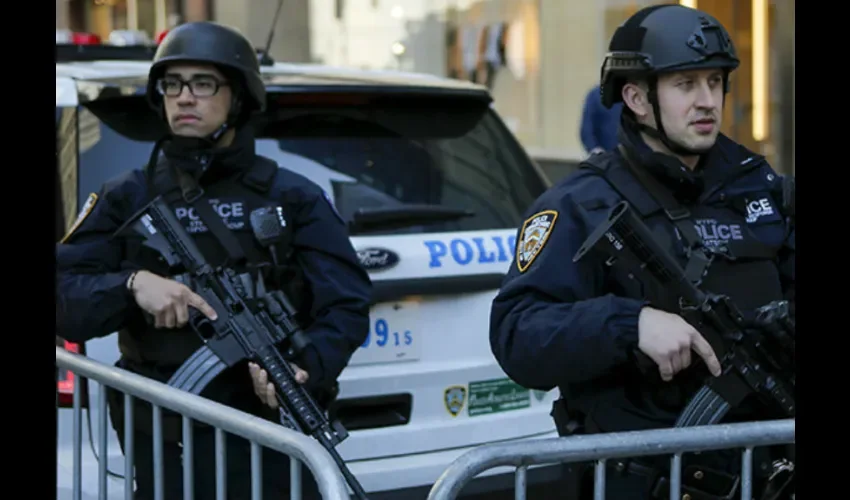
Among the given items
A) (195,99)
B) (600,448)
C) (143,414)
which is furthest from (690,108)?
(143,414)

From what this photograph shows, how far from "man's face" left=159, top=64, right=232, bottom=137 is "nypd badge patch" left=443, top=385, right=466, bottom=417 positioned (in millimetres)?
1004

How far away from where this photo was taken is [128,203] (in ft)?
11.2

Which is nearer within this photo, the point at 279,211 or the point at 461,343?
the point at 279,211

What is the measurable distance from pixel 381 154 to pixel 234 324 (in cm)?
102

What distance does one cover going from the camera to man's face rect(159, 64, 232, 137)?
3.44m

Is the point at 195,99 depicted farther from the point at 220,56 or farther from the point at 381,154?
the point at 381,154

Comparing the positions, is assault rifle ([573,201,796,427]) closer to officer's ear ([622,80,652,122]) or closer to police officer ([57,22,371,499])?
officer's ear ([622,80,652,122])

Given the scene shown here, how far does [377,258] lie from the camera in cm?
375

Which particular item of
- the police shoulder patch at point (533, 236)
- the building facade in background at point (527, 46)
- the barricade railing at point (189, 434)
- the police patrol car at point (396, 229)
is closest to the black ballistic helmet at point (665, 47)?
the police shoulder patch at point (533, 236)

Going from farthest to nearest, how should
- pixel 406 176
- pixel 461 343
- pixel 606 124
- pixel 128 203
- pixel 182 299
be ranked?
1. pixel 606 124
2. pixel 406 176
3. pixel 461 343
4. pixel 128 203
5. pixel 182 299
